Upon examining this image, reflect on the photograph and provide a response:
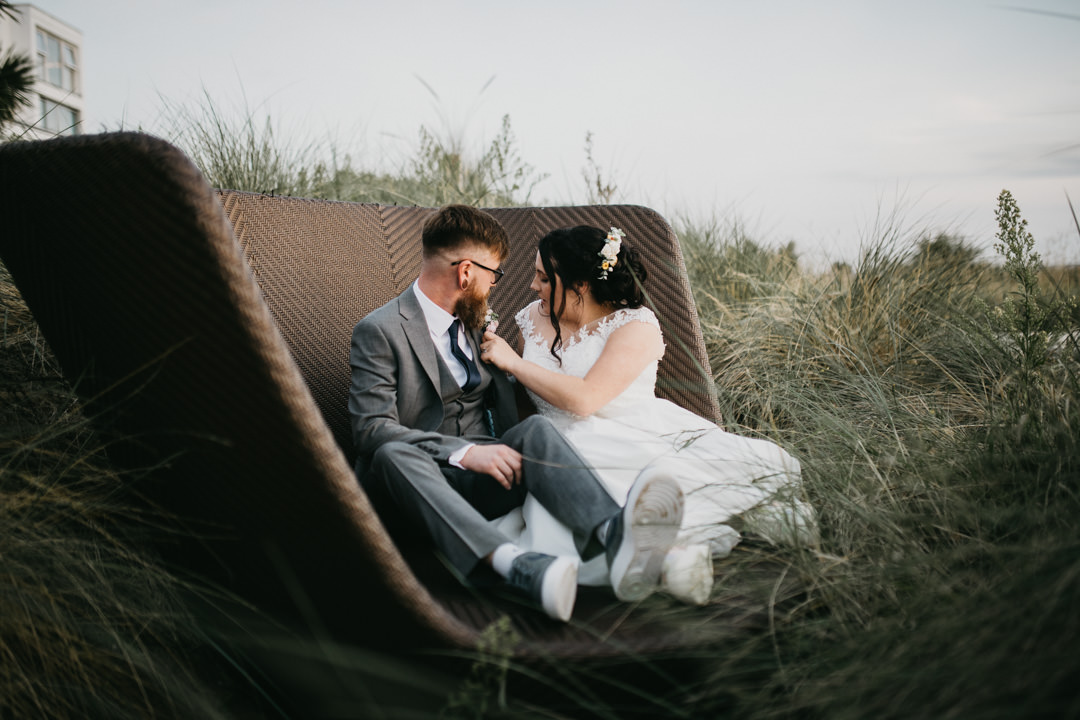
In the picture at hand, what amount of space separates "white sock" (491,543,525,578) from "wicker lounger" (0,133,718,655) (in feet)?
0.26

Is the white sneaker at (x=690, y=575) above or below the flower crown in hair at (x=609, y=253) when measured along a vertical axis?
below

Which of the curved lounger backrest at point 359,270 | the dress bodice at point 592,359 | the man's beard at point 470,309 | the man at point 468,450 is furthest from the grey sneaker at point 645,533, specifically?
the man's beard at point 470,309

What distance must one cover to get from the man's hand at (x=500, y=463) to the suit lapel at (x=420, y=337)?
0.43 metres

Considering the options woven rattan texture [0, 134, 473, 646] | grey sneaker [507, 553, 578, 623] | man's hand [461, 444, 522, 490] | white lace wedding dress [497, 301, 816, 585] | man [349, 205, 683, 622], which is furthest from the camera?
man's hand [461, 444, 522, 490]

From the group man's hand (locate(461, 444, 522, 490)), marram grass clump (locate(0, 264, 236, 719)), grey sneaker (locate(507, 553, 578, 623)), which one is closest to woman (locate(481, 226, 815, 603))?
man's hand (locate(461, 444, 522, 490))

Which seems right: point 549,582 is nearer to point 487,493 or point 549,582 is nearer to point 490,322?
point 487,493

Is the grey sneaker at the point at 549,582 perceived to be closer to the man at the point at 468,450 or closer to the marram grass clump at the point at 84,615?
the man at the point at 468,450

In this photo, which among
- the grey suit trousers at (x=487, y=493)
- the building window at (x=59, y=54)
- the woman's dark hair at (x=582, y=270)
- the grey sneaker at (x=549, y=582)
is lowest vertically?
the grey sneaker at (x=549, y=582)

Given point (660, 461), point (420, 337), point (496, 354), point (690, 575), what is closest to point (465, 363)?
point (496, 354)

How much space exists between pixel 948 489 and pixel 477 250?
1710mm

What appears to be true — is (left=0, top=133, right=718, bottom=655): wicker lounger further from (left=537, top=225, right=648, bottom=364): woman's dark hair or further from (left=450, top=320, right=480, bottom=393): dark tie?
(left=537, top=225, right=648, bottom=364): woman's dark hair

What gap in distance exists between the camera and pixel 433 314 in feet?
8.01

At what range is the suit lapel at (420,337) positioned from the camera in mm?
2324

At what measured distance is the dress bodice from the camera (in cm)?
253
